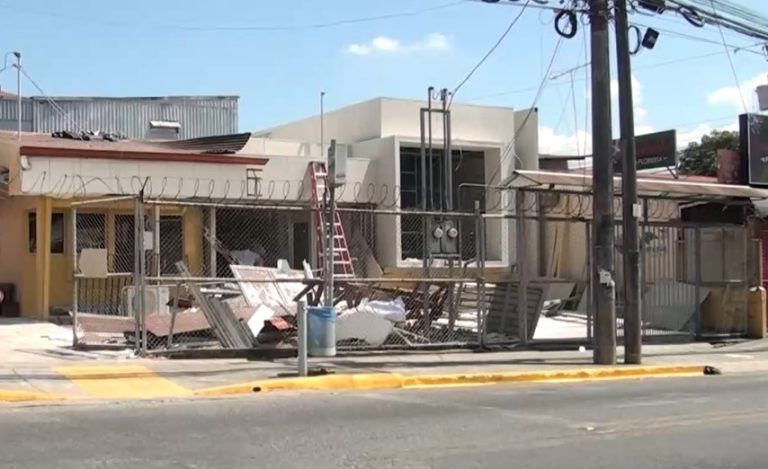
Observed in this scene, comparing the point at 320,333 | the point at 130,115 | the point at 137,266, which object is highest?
the point at 130,115

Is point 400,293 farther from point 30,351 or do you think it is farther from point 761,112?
point 761,112

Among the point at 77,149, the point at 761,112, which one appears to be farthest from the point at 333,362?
the point at 761,112

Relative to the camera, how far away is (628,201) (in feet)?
49.9

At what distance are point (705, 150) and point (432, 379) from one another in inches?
1854

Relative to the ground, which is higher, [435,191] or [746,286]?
[435,191]

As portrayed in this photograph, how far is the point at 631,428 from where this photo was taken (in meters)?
9.23

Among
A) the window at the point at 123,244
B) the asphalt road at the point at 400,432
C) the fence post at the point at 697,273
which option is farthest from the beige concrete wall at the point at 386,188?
the asphalt road at the point at 400,432

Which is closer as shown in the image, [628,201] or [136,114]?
[628,201]

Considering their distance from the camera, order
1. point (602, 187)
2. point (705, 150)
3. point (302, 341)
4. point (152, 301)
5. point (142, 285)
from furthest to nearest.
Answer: point (705, 150) → point (152, 301) → point (602, 187) → point (142, 285) → point (302, 341)

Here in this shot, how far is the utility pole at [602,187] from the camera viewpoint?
14891 mm

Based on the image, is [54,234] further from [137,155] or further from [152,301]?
[152,301]

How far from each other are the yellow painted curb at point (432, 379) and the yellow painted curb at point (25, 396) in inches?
66.0

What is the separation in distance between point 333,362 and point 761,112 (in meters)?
17.0

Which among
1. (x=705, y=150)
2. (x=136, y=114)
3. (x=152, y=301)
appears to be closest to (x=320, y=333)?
(x=152, y=301)
